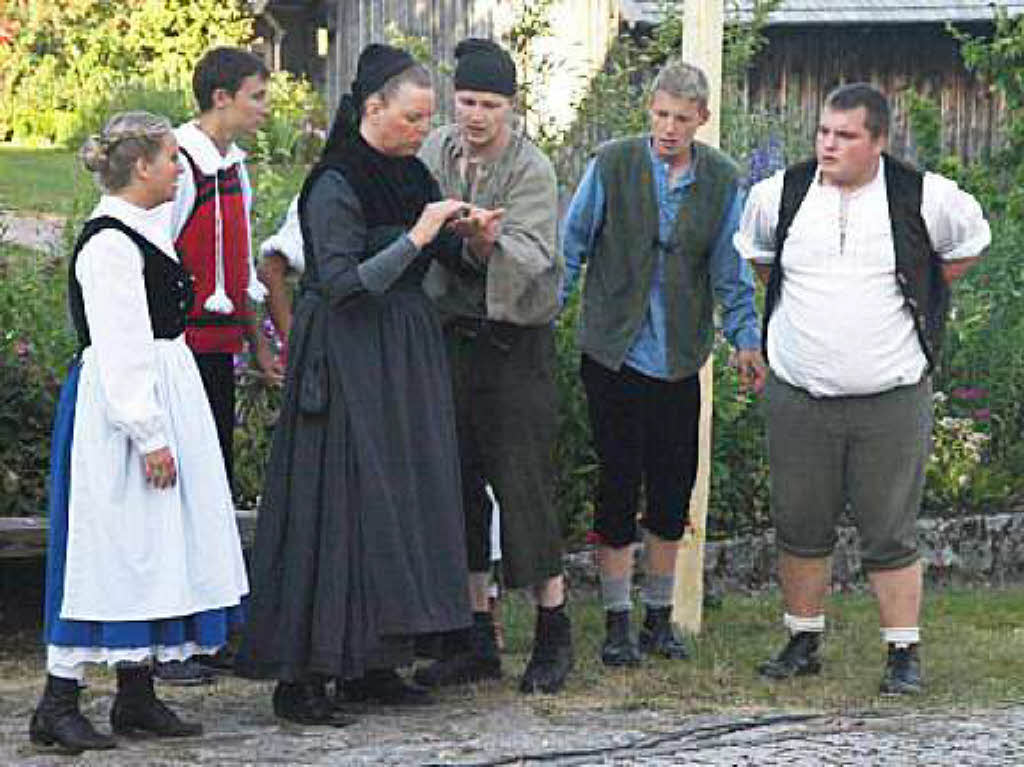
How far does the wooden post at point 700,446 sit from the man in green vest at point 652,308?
0.44 m

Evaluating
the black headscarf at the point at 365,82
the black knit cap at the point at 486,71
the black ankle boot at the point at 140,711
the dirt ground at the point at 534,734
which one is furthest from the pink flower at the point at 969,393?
the black ankle boot at the point at 140,711

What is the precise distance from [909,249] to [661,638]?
1586 mm

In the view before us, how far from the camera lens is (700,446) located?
8.04 m

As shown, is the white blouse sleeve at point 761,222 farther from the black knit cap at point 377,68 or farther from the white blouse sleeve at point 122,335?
the white blouse sleeve at point 122,335

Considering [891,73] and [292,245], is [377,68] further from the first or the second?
[891,73]

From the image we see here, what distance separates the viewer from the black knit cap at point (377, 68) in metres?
6.59

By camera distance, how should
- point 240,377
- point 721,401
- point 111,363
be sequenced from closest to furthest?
1. point 111,363
2. point 240,377
3. point 721,401

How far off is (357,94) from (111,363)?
113 cm

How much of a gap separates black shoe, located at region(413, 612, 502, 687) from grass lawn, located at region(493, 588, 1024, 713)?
0.70 feet

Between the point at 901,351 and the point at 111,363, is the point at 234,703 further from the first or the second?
the point at 901,351

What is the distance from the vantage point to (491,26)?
19.5 m

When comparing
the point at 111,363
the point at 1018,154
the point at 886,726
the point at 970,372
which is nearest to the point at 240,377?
the point at 111,363

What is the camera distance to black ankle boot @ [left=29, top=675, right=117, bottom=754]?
6254 millimetres

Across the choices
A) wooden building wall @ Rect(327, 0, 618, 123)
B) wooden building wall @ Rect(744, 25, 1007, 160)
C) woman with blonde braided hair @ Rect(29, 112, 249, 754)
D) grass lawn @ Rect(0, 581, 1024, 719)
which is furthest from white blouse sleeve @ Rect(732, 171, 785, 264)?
wooden building wall @ Rect(744, 25, 1007, 160)
